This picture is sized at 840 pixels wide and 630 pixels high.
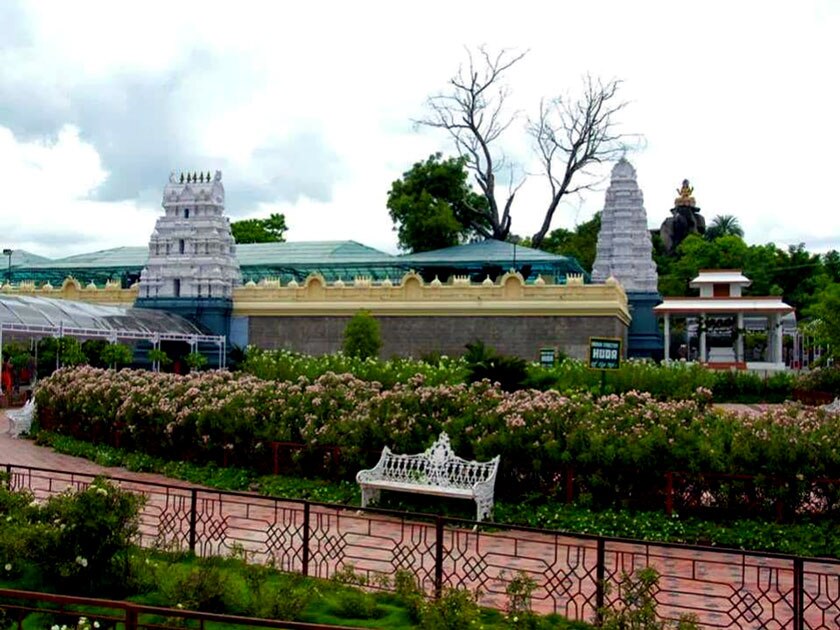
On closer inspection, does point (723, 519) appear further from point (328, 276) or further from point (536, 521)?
point (328, 276)

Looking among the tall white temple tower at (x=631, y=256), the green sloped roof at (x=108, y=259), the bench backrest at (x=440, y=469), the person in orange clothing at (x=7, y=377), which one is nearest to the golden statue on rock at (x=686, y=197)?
the tall white temple tower at (x=631, y=256)

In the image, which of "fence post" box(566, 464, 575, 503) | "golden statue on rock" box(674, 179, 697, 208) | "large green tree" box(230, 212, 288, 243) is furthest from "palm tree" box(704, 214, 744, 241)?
"fence post" box(566, 464, 575, 503)

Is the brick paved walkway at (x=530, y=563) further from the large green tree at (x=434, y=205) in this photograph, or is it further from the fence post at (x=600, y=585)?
the large green tree at (x=434, y=205)

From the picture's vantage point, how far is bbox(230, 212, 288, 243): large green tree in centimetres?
5503

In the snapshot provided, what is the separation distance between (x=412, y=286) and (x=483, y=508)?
20.2m

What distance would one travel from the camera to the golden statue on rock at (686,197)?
63.9 meters

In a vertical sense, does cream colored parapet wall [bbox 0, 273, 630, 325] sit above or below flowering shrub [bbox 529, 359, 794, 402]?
above

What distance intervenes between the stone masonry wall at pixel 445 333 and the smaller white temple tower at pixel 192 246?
2.18 meters

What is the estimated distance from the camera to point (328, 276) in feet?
121

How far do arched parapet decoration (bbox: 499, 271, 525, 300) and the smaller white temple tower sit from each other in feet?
32.5

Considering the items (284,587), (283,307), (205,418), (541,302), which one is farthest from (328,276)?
(284,587)

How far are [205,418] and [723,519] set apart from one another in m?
6.89

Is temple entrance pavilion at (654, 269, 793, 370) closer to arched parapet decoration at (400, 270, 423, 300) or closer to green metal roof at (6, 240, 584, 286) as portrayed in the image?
green metal roof at (6, 240, 584, 286)

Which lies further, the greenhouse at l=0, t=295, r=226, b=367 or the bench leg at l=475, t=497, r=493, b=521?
the greenhouse at l=0, t=295, r=226, b=367
